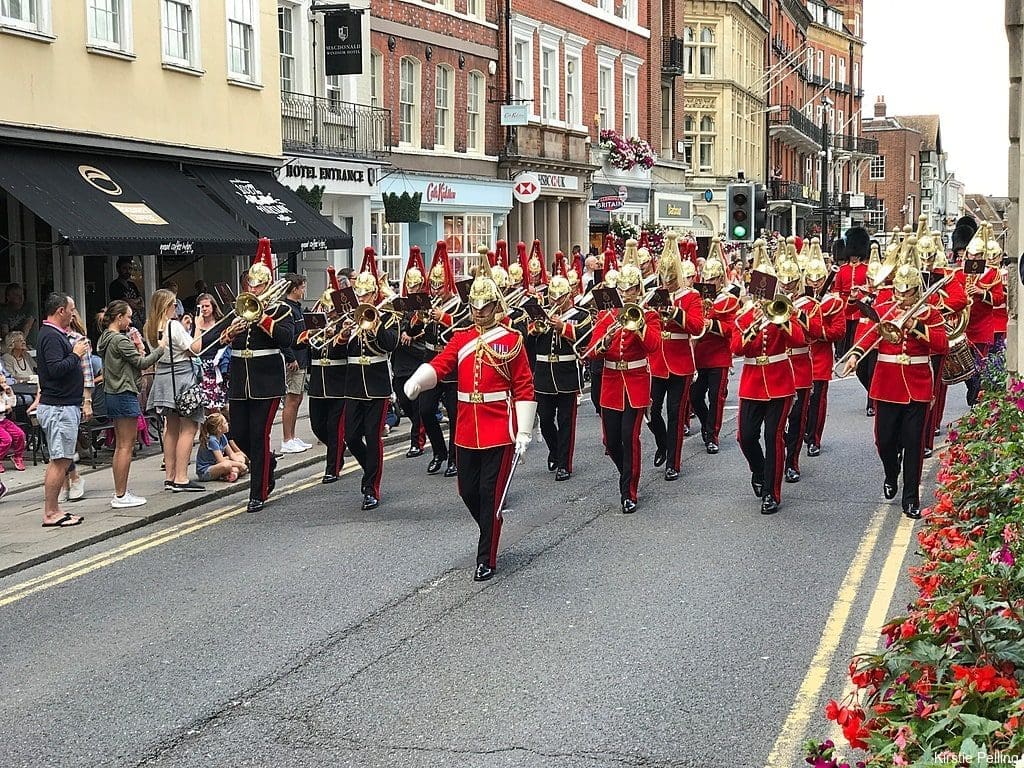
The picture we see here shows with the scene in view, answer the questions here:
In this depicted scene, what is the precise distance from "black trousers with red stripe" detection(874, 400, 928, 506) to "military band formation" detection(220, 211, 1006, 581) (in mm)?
17

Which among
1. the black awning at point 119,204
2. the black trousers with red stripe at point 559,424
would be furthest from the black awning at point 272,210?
the black trousers with red stripe at point 559,424

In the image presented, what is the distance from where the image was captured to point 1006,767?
390cm

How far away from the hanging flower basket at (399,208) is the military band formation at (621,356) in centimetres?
1036

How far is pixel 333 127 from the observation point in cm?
2525

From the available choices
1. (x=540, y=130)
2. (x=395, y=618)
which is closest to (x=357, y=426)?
(x=395, y=618)

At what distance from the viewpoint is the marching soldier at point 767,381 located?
37.4 feet

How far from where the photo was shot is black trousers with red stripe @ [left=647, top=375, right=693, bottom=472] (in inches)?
515

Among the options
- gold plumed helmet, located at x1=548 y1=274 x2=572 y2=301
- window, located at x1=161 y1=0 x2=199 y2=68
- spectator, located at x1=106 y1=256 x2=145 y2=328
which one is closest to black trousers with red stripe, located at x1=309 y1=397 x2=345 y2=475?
gold plumed helmet, located at x1=548 y1=274 x2=572 y2=301

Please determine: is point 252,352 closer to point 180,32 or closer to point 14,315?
point 14,315

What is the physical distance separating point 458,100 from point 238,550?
21471 mm

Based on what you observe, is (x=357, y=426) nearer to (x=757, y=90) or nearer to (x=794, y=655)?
(x=794, y=655)

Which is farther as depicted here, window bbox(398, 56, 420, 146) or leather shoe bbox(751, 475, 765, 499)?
window bbox(398, 56, 420, 146)

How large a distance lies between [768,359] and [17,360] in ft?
26.1

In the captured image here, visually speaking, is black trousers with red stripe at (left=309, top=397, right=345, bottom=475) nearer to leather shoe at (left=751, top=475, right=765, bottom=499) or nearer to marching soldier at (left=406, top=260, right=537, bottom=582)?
marching soldier at (left=406, top=260, right=537, bottom=582)
